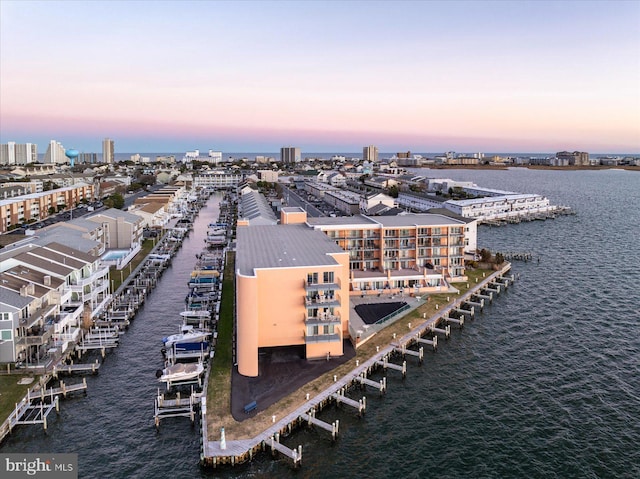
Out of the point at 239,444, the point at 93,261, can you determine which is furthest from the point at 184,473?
the point at 93,261

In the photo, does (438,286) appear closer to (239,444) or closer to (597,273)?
(597,273)

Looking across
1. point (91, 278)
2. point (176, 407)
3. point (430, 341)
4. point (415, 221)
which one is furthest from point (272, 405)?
point (415, 221)

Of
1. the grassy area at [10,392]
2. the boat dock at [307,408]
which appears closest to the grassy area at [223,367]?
the boat dock at [307,408]

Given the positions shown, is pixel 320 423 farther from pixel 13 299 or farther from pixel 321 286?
pixel 13 299

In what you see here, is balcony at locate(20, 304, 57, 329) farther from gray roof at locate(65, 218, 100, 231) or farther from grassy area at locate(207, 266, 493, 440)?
gray roof at locate(65, 218, 100, 231)

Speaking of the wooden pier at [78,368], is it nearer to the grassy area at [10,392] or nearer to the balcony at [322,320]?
the grassy area at [10,392]

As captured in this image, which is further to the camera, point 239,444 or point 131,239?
point 131,239
